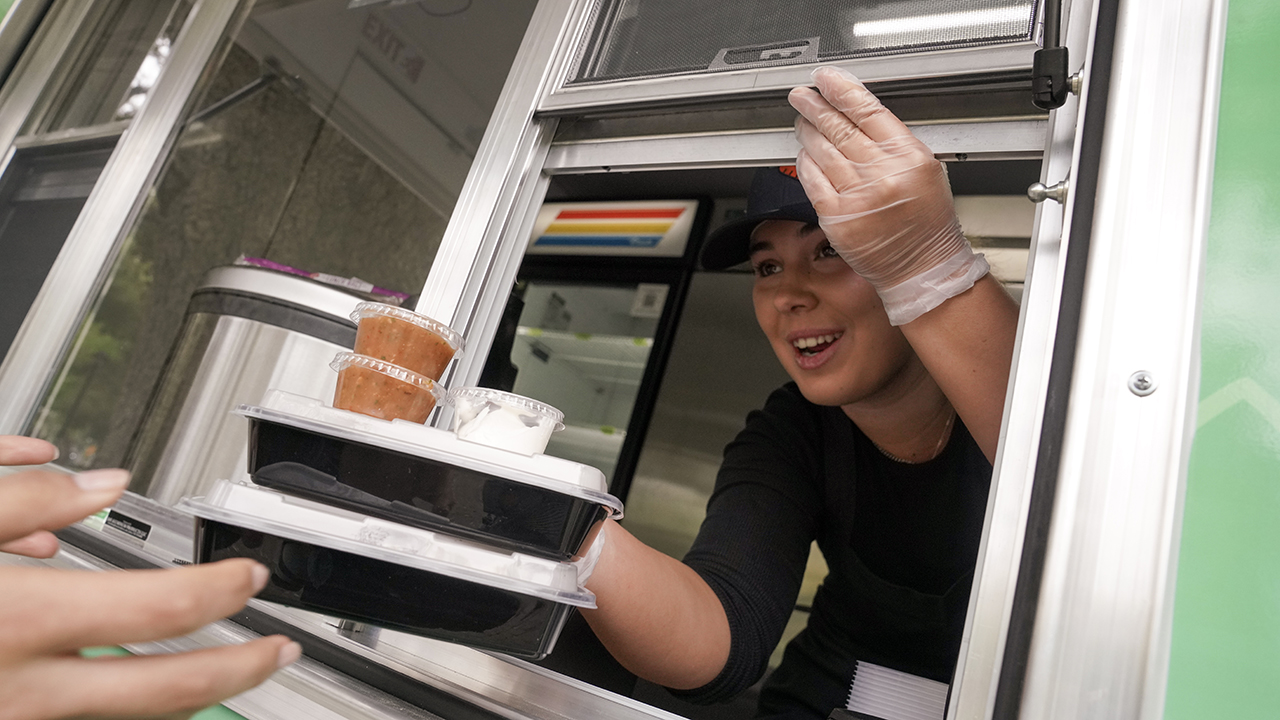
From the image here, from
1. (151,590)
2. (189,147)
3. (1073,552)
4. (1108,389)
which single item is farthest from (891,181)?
(189,147)

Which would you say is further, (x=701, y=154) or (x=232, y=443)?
(x=232, y=443)

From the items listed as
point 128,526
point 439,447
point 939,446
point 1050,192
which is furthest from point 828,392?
point 128,526

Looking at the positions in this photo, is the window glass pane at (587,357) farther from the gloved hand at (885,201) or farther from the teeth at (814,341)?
the gloved hand at (885,201)

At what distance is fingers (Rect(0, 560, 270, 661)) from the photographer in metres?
0.38

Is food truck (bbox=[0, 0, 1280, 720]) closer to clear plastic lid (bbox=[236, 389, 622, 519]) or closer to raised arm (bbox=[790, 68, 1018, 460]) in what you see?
clear plastic lid (bbox=[236, 389, 622, 519])

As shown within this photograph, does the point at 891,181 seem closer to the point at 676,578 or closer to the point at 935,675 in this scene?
the point at 676,578

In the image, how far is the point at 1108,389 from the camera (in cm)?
65

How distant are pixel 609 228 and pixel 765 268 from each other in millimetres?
1902

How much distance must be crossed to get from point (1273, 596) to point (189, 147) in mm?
3716

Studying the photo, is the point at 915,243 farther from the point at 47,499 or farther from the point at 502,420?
the point at 47,499

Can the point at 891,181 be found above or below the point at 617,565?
above

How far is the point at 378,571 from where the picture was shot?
66cm

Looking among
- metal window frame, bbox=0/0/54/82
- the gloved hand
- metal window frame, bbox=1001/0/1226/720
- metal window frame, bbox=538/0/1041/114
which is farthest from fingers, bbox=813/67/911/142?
metal window frame, bbox=0/0/54/82

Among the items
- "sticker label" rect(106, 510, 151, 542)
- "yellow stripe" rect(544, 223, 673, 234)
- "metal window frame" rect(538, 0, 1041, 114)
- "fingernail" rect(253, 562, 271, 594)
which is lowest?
"sticker label" rect(106, 510, 151, 542)
